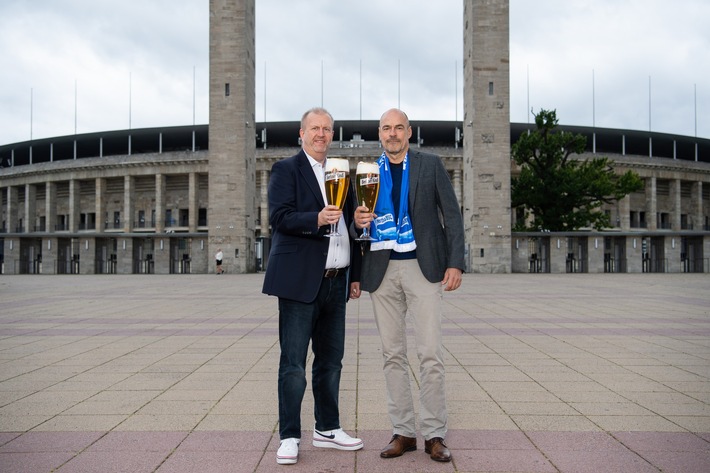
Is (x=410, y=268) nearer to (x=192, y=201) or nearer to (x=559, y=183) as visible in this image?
(x=559, y=183)

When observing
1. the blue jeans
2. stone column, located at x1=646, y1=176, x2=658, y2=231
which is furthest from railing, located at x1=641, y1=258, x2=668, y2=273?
the blue jeans

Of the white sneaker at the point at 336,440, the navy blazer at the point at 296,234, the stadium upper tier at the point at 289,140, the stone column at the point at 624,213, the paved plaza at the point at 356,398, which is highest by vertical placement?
the stadium upper tier at the point at 289,140

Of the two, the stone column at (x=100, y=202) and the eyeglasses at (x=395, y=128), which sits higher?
the stone column at (x=100, y=202)

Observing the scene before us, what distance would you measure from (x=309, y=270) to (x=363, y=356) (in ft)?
12.6

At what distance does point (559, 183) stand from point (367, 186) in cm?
4003

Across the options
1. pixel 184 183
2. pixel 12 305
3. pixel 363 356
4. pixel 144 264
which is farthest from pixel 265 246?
pixel 363 356

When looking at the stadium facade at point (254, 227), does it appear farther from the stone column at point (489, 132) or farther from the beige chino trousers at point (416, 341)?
the beige chino trousers at point (416, 341)

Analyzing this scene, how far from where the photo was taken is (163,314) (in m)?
12.2

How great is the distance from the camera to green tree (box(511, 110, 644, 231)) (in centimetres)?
4031

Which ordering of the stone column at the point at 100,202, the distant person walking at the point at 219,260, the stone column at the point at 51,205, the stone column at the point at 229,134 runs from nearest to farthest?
the distant person walking at the point at 219,260 → the stone column at the point at 229,134 → the stone column at the point at 100,202 → the stone column at the point at 51,205

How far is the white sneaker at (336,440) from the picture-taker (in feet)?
12.6

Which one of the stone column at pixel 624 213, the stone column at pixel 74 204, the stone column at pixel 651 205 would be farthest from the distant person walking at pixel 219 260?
the stone column at pixel 651 205

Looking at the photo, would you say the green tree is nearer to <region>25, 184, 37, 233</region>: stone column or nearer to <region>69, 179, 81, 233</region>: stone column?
<region>69, 179, 81, 233</region>: stone column

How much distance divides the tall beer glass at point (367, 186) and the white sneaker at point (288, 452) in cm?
131
